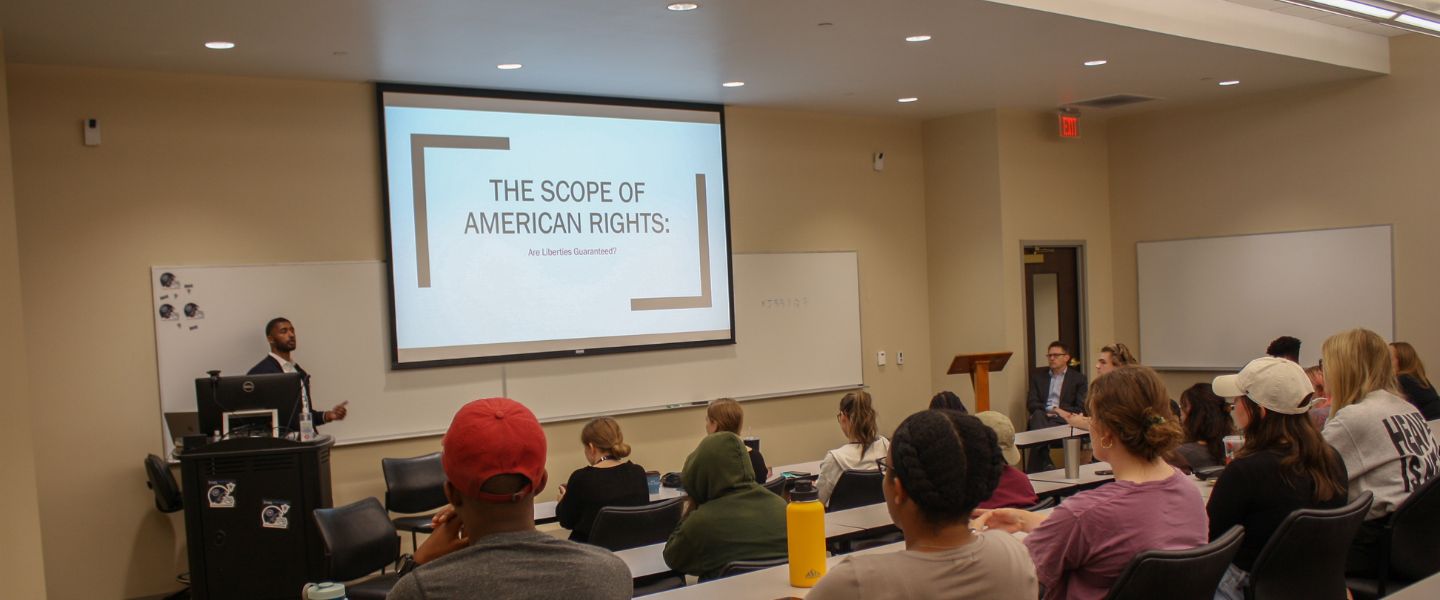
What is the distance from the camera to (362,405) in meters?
6.45

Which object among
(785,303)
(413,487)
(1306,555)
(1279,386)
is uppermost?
(785,303)

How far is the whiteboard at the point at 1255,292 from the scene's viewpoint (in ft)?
26.1

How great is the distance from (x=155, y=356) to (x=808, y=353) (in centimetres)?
445

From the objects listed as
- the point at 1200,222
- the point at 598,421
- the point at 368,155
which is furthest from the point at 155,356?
the point at 1200,222

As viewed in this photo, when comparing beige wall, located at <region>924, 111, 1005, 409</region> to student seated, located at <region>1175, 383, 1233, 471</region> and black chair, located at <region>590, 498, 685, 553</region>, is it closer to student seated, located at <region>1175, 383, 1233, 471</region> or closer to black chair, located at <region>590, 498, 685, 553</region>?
student seated, located at <region>1175, 383, 1233, 471</region>

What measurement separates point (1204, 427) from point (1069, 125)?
430 cm

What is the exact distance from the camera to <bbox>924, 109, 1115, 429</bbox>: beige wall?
8.52 meters

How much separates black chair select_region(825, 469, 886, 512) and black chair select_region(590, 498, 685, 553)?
74 cm

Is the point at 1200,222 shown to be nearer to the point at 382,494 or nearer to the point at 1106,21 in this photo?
the point at 1106,21

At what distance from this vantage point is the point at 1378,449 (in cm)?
373

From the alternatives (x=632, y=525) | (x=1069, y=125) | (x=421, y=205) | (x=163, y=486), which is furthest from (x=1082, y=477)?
(x=1069, y=125)

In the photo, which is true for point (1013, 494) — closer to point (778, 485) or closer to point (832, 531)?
point (832, 531)

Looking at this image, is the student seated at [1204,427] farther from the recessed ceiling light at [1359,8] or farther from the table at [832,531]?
the recessed ceiling light at [1359,8]

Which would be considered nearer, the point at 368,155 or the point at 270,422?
the point at 270,422
